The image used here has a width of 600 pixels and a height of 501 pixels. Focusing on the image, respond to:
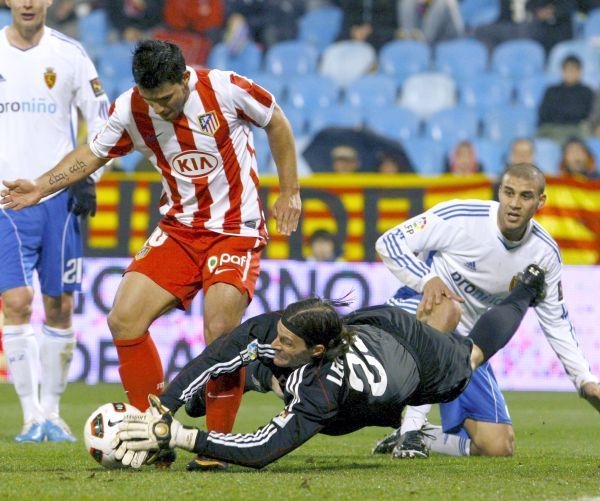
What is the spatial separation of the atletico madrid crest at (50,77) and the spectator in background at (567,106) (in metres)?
8.59

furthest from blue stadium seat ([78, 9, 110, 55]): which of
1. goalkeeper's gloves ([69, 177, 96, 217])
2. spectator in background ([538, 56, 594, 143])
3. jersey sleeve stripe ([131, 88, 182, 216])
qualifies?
jersey sleeve stripe ([131, 88, 182, 216])

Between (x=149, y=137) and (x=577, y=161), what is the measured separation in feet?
25.4

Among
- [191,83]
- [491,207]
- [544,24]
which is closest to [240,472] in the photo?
[191,83]

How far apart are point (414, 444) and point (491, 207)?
1.51 m

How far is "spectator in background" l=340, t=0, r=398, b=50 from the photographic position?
16250mm

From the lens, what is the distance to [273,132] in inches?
235

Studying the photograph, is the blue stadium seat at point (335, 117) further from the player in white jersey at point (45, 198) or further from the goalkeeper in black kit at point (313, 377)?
the goalkeeper in black kit at point (313, 377)

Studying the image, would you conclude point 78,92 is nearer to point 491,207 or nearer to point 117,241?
point 491,207

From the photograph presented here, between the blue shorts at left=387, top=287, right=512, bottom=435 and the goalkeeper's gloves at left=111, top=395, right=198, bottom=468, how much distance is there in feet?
7.61

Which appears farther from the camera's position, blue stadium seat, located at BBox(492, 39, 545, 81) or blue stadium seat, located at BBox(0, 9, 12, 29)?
blue stadium seat, located at BBox(0, 9, 12, 29)

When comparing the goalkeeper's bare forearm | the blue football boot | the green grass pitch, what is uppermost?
the goalkeeper's bare forearm

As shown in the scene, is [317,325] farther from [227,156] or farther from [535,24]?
[535,24]

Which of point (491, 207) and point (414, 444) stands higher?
point (491, 207)

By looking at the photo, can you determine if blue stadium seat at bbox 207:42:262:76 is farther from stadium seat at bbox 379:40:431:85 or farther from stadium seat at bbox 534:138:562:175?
stadium seat at bbox 534:138:562:175
